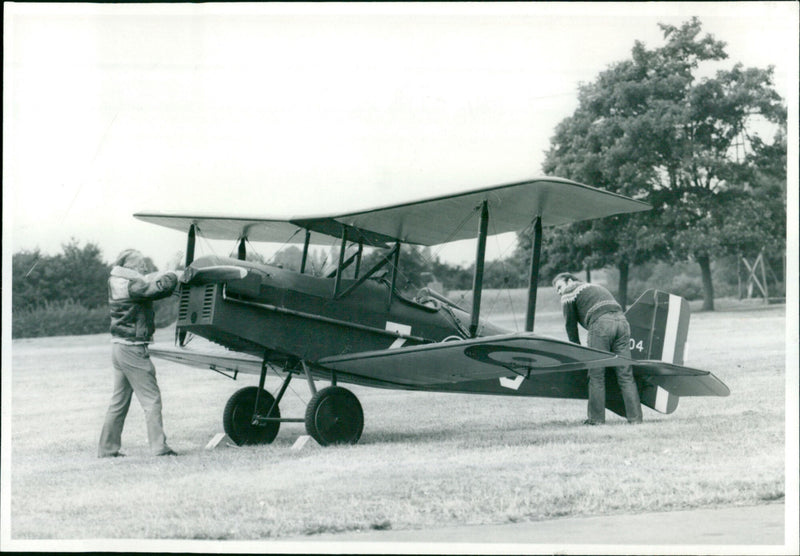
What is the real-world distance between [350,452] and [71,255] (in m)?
4.10

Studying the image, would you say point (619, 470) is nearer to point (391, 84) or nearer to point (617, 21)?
point (617, 21)

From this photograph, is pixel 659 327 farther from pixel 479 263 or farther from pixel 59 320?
pixel 59 320

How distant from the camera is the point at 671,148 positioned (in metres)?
10.3

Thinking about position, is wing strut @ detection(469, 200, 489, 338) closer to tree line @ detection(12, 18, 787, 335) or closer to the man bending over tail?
tree line @ detection(12, 18, 787, 335)

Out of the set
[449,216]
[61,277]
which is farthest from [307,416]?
[61,277]

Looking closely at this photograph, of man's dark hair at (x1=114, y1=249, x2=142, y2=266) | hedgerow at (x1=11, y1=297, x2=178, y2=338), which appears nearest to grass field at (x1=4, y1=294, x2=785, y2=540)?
hedgerow at (x1=11, y1=297, x2=178, y2=338)

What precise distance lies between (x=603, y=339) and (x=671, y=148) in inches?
140

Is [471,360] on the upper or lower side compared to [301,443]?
upper

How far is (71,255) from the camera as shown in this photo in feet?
28.8

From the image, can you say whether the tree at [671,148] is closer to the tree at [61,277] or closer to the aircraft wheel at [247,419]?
the aircraft wheel at [247,419]

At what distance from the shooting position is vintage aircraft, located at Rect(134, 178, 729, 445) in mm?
6652

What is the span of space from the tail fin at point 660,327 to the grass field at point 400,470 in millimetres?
591

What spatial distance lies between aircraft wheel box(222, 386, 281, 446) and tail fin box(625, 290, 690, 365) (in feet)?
12.0

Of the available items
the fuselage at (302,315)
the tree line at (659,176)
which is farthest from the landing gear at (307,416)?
the tree line at (659,176)
